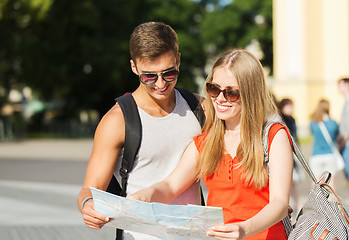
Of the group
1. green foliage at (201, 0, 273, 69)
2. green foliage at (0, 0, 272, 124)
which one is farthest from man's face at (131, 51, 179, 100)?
green foliage at (201, 0, 273, 69)

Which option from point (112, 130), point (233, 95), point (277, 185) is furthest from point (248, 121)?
point (112, 130)

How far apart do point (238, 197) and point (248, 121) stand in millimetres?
301

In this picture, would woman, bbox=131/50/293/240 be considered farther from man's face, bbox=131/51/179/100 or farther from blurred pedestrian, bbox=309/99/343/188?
blurred pedestrian, bbox=309/99/343/188

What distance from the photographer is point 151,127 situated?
2764 millimetres

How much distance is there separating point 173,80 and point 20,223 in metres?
5.41

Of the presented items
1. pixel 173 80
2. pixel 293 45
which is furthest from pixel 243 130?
pixel 293 45

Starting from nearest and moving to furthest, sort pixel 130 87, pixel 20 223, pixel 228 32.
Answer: pixel 20 223
pixel 130 87
pixel 228 32

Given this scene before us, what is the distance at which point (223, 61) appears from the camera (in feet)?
8.11

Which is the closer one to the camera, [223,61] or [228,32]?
[223,61]

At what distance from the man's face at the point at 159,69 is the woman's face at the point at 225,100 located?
0.84 ft

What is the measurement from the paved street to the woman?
4.43 meters

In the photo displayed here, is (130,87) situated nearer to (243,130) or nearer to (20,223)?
(20,223)

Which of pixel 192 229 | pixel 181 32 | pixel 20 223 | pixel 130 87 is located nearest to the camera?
pixel 192 229

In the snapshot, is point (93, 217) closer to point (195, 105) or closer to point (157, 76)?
point (157, 76)
